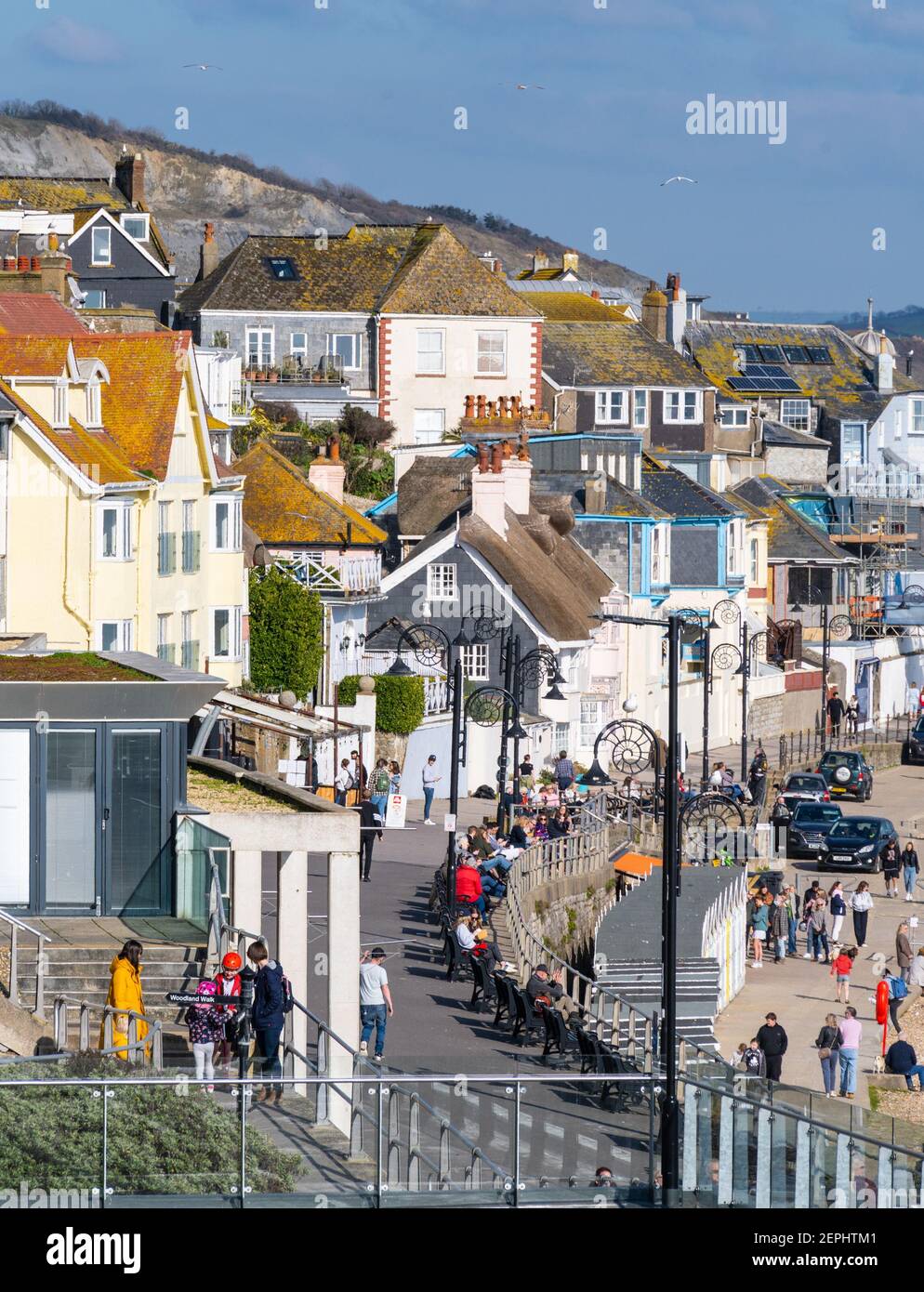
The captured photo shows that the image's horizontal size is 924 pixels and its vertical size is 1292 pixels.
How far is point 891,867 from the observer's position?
52938mm

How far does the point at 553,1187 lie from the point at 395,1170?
1.18 meters

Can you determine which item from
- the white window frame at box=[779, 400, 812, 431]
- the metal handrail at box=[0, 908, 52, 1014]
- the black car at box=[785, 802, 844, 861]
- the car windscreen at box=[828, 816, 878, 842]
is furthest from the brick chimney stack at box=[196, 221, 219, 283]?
the metal handrail at box=[0, 908, 52, 1014]

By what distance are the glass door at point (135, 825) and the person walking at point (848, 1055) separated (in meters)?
12.4

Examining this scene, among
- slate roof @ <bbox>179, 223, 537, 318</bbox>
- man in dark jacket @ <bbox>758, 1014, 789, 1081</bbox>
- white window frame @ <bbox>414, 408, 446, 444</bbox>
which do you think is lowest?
man in dark jacket @ <bbox>758, 1014, 789, 1081</bbox>

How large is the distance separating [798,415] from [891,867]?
2192 inches

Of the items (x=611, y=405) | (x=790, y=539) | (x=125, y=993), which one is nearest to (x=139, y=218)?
(x=611, y=405)

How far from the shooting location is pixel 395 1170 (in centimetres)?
1786

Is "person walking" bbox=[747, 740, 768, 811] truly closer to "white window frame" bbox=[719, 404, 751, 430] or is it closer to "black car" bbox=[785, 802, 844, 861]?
"black car" bbox=[785, 802, 844, 861]

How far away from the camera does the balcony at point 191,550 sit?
149 feet

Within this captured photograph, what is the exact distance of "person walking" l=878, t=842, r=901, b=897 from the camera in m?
52.7

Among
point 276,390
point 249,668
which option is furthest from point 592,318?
point 249,668

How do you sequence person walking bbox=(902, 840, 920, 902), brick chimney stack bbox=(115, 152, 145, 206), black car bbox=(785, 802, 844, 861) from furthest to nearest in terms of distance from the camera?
1. brick chimney stack bbox=(115, 152, 145, 206)
2. black car bbox=(785, 802, 844, 861)
3. person walking bbox=(902, 840, 920, 902)

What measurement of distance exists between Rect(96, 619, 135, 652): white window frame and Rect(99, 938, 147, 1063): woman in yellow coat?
69.2 ft

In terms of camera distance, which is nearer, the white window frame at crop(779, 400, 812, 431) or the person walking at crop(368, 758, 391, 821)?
the person walking at crop(368, 758, 391, 821)
